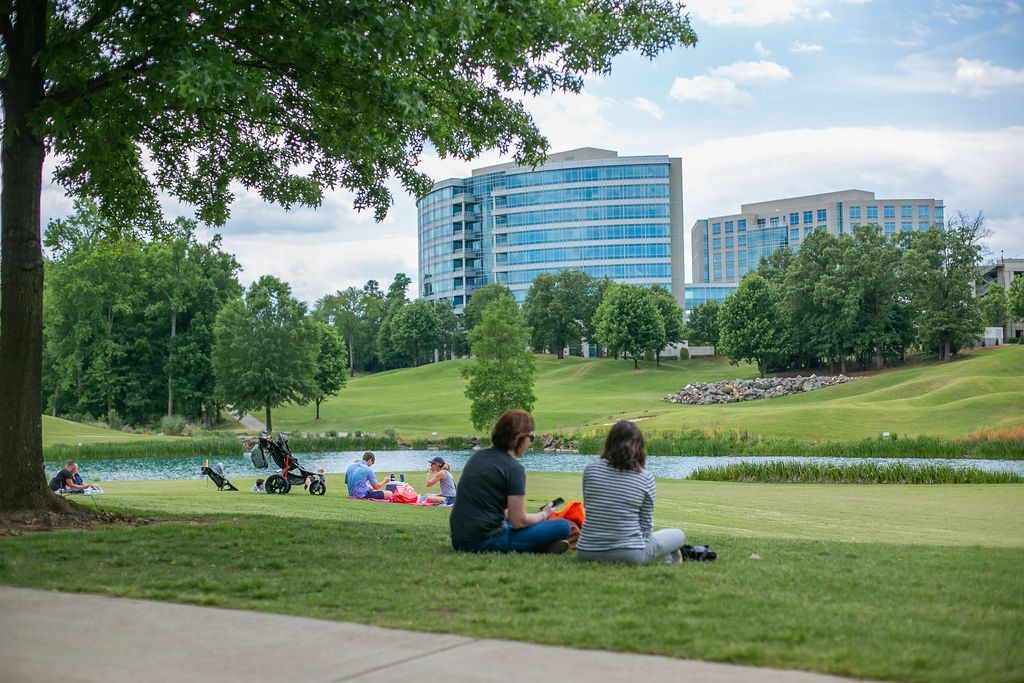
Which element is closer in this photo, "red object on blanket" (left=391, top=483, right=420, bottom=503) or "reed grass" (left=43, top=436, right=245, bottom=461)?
"red object on blanket" (left=391, top=483, right=420, bottom=503)

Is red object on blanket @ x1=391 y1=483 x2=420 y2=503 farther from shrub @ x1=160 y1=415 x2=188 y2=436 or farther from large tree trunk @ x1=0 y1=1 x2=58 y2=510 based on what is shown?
shrub @ x1=160 y1=415 x2=188 y2=436

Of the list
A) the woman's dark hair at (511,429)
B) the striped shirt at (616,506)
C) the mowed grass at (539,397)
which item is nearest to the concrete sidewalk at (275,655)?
the striped shirt at (616,506)

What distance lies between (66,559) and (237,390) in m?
55.4

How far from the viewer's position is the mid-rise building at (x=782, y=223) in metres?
168

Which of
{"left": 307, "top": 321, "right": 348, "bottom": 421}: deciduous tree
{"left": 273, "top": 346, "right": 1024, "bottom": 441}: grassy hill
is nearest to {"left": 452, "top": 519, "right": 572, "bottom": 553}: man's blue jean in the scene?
{"left": 273, "top": 346, "right": 1024, "bottom": 441}: grassy hill

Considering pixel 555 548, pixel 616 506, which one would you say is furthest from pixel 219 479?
pixel 616 506

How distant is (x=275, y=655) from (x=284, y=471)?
57.3 feet

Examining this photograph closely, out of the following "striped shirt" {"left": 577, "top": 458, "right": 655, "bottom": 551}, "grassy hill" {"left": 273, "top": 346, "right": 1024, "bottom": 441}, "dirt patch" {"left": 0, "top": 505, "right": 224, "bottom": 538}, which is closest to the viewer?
"striped shirt" {"left": 577, "top": 458, "right": 655, "bottom": 551}

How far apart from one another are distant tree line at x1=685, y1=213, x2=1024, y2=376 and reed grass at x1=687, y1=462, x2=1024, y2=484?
4989 centimetres

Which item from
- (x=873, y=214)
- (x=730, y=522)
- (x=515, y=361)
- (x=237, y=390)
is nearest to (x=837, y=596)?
(x=730, y=522)

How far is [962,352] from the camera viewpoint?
77375 mm

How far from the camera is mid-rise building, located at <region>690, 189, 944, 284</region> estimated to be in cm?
16812

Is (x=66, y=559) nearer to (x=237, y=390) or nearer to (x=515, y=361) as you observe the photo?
(x=515, y=361)

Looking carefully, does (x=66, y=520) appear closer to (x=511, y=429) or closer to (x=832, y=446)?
(x=511, y=429)
